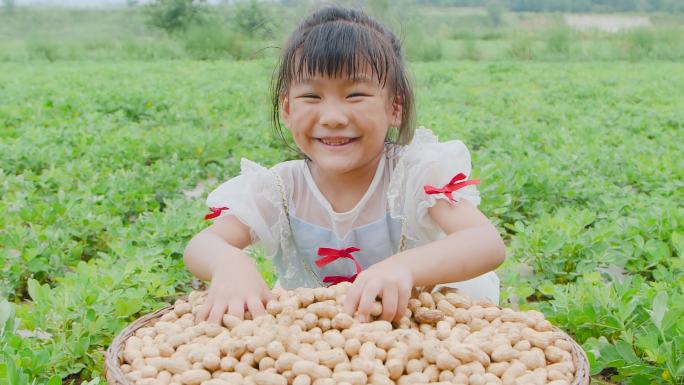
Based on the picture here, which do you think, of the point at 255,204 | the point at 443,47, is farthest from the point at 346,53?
the point at 443,47

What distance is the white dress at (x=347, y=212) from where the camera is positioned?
8.61 ft

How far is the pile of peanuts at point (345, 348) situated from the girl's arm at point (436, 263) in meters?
0.04

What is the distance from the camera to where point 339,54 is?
2.40m

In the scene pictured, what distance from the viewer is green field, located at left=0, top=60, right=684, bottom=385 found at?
265 cm

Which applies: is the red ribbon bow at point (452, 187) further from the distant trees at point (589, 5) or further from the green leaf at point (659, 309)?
the distant trees at point (589, 5)

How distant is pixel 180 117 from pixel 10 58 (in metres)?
17.6

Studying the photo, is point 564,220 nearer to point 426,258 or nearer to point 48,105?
point 426,258

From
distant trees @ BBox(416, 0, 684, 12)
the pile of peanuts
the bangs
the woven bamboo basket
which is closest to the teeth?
the bangs

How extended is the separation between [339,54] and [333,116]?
0.20 m

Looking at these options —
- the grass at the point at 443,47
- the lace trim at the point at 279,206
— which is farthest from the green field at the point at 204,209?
the grass at the point at 443,47

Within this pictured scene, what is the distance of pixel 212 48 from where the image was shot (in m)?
27.0

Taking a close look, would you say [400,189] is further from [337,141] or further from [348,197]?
[337,141]

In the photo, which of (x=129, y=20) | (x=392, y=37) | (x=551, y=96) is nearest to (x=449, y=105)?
(x=551, y=96)

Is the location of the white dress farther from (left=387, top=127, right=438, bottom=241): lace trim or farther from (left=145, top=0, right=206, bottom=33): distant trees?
(left=145, top=0, right=206, bottom=33): distant trees
